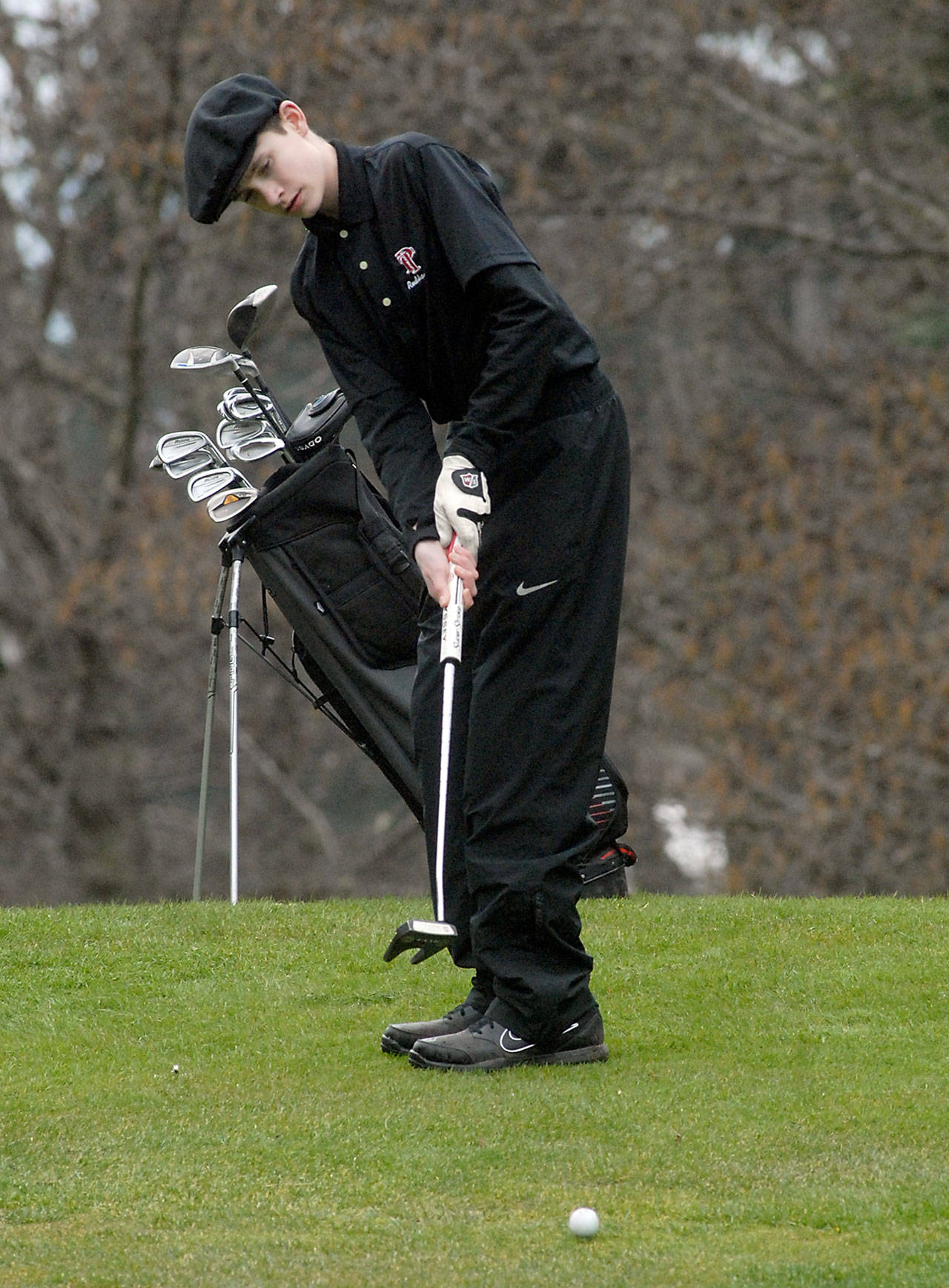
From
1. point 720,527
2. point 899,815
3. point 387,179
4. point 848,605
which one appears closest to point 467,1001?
point 387,179

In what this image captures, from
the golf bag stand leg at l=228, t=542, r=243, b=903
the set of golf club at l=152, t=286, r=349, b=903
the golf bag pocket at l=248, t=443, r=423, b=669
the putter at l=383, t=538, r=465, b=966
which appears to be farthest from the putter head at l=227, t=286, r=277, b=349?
the putter at l=383, t=538, r=465, b=966

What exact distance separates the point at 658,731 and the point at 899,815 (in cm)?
216

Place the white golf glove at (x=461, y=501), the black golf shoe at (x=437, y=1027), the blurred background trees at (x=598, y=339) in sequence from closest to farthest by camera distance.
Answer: the white golf glove at (x=461, y=501), the black golf shoe at (x=437, y=1027), the blurred background trees at (x=598, y=339)

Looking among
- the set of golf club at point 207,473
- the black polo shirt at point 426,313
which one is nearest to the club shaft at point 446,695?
the black polo shirt at point 426,313

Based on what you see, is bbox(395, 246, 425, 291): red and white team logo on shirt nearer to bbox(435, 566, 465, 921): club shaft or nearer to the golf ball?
bbox(435, 566, 465, 921): club shaft

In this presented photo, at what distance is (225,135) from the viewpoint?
11.6 feet

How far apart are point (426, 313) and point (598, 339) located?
1059 centimetres

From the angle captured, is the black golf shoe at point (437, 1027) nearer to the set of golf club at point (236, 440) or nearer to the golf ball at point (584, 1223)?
the golf ball at point (584, 1223)

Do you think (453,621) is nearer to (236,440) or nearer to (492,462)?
(492,462)

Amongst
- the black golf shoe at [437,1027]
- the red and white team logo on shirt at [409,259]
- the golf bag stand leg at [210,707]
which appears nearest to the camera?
the red and white team logo on shirt at [409,259]

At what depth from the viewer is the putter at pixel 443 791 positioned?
139 inches

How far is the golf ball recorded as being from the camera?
2.82m

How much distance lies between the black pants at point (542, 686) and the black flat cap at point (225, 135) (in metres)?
0.74

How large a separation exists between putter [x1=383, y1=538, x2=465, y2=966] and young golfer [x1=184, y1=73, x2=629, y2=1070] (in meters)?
0.03
